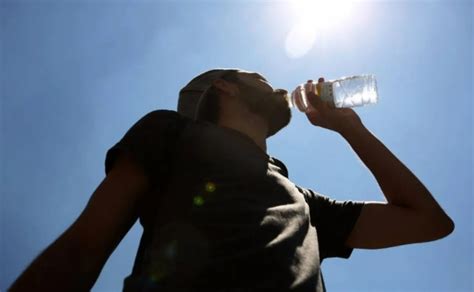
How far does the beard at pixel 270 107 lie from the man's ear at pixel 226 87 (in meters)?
0.06

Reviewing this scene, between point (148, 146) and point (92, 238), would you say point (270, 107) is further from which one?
point (92, 238)

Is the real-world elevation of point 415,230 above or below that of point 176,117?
below

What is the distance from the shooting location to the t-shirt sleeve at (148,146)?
6.55ft

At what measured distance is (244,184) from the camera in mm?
2084

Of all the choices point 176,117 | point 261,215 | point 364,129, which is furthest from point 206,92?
point 261,215

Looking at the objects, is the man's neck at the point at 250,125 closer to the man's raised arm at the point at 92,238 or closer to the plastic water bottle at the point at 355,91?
the man's raised arm at the point at 92,238

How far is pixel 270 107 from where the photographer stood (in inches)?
116

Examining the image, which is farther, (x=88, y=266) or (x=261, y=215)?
(x=261, y=215)

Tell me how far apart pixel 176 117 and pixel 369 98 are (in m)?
2.61

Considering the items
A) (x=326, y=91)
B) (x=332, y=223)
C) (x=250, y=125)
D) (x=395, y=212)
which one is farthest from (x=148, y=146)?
(x=326, y=91)

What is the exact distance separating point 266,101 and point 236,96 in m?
0.22

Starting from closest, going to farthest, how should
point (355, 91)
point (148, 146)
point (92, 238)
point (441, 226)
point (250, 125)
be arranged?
point (92, 238) < point (148, 146) < point (441, 226) < point (250, 125) < point (355, 91)

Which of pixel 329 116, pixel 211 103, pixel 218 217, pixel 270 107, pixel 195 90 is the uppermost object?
pixel 195 90

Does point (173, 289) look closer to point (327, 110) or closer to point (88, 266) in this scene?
point (88, 266)
